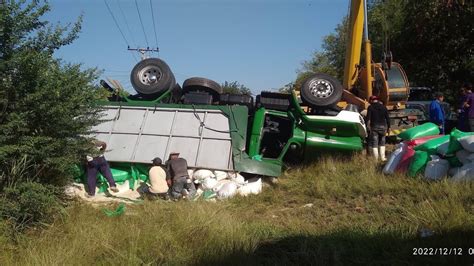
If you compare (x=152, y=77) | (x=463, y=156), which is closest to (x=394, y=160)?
(x=463, y=156)

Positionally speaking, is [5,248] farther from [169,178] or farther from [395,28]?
[395,28]

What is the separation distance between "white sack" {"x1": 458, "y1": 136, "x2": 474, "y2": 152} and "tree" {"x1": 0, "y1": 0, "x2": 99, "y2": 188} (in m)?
5.32

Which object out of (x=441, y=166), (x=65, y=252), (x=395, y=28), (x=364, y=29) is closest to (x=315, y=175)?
(x=441, y=166)

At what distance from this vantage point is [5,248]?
15.9ft

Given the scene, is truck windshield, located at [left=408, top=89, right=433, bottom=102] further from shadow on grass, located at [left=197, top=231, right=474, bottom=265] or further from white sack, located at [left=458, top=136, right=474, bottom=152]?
shadow on grass, located at [left=197, top=231, right=474, bottom=265]

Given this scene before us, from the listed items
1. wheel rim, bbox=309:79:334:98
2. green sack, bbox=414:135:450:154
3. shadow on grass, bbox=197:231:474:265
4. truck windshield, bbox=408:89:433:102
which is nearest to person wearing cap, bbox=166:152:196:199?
shadow on grass, bbox=197:231:474:265

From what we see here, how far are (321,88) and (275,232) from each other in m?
5.57

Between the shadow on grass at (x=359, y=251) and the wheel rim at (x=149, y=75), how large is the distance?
6.23 meters

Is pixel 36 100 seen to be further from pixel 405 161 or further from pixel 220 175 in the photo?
pixel 405 161

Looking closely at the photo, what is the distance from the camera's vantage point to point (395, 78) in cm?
1290

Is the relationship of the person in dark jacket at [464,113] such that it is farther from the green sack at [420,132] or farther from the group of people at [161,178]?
the group of people at [161,178]

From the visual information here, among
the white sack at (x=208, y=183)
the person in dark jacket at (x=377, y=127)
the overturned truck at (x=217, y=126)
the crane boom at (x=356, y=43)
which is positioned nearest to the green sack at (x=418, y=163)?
the overturned truck at (x=217, y=126)

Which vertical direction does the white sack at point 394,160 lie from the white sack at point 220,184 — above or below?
above

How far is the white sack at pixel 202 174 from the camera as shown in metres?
8.60
